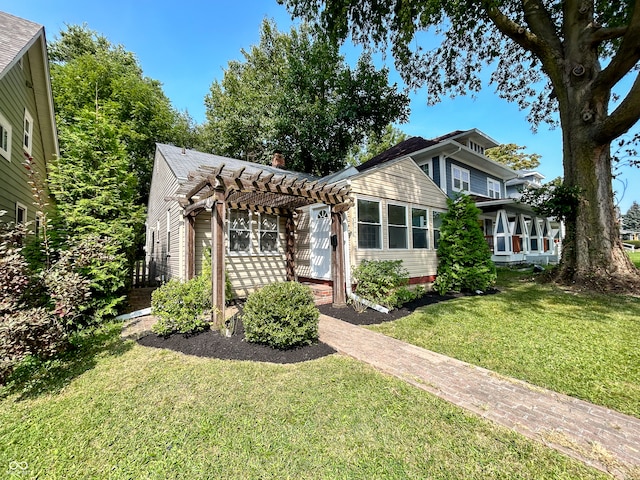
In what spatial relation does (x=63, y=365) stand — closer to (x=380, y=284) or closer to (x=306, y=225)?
(x=380, y=284)

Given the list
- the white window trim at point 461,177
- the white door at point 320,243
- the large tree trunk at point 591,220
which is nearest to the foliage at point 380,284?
the white door at point 320,243

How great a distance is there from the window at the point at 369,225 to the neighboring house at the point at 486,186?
5161 mm

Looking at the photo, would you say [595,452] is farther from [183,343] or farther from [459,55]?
[459,55]

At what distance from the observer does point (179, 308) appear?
5133mm

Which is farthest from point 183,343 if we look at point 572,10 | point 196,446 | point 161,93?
point 161,93

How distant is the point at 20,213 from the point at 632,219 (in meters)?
85.3

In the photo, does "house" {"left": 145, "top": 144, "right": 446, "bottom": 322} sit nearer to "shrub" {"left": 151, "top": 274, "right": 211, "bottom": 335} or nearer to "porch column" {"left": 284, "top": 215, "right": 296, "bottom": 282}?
"porch column" {"left": 284, "top": 215, "right": 296, "bottom": 282}

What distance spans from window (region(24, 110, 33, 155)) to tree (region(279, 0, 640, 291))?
9.11 metres

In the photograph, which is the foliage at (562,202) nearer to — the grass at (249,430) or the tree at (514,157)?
the grass at (249,430)

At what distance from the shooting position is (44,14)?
1020 centimetres

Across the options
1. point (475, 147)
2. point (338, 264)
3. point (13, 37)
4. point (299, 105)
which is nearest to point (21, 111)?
point (13, 37)

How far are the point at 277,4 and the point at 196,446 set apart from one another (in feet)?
44.0

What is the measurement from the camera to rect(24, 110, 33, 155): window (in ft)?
25.3

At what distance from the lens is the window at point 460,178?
50.1ft
